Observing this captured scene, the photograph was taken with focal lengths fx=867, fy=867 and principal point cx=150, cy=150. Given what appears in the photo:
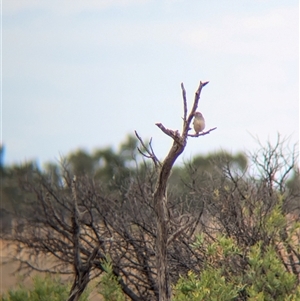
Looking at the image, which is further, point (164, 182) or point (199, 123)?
point (199, 123)

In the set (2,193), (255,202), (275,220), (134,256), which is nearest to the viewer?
(275,220)

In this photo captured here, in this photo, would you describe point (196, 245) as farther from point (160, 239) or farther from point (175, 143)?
point (175, 143)

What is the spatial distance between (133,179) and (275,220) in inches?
168

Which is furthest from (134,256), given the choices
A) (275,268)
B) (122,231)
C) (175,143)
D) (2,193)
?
(2,193)

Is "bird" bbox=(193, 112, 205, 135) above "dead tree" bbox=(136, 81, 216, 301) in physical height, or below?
above

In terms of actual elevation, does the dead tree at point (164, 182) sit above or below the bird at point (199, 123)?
below

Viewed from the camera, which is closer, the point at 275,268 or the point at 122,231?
the point at 275,268

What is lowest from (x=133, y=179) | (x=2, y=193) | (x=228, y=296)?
(x=228, y=296)

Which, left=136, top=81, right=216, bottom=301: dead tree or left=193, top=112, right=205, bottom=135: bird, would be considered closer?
left=136, top=81, right=216, bottom=301: dead tree

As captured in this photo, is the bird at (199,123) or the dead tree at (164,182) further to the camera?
the bird at (199,123)

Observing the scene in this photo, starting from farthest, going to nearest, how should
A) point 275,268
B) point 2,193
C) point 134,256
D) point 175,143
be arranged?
point 2,193 < point 134,256 < point 275,268 < point 175,143

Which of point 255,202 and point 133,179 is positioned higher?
point 133,179

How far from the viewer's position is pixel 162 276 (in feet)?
24.7

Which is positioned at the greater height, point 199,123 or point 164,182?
point 199,123
